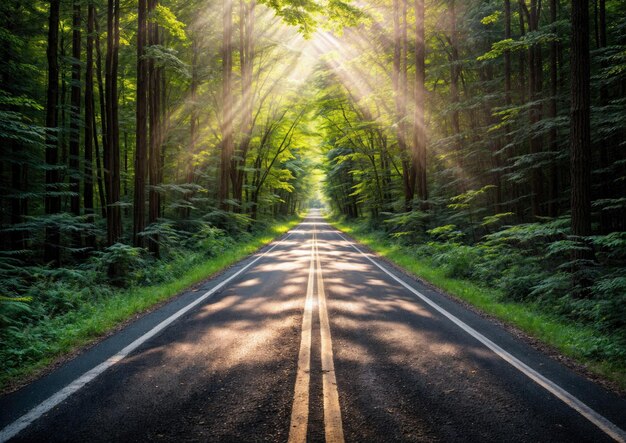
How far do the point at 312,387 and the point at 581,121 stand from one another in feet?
24.7

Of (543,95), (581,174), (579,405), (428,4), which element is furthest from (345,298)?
(428,4)

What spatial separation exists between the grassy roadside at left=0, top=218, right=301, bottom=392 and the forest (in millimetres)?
45

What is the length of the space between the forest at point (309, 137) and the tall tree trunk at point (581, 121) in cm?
4

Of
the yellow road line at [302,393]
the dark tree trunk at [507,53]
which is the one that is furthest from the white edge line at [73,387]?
the dark tree trunk at [507,53]

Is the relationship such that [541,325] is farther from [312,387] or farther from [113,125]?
Result: [113,125]

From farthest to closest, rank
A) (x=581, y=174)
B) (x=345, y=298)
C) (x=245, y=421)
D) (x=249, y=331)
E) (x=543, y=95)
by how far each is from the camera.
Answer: (x=543, y=95) < (x=345, y=298) < (x=581, y=174) < (x=249, y=331) < (x=245, y=421)

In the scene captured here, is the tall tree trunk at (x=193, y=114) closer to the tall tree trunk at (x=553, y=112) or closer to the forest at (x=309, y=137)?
the forest at (x=309, y=137)

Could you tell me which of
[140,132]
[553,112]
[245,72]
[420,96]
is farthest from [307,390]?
[245,72]

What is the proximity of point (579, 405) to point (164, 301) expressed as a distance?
747cm

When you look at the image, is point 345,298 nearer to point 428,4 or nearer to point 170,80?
point 428,4

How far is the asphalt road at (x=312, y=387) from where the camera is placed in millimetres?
2961

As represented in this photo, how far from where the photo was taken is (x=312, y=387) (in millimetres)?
3648

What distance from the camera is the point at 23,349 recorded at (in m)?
4.55

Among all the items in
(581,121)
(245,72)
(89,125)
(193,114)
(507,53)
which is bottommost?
(581,121)
